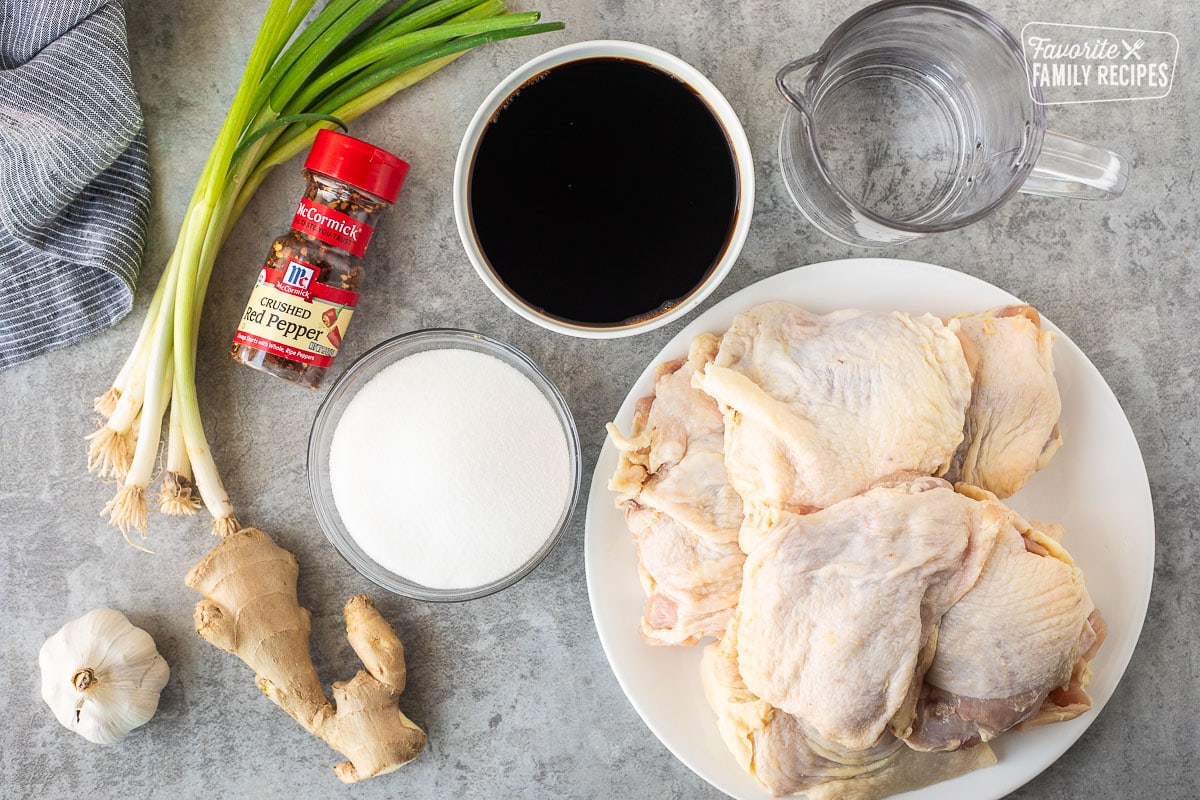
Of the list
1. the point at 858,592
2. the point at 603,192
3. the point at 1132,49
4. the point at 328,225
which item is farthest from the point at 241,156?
the point at 1132,49

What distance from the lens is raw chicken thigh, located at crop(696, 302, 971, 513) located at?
1052 mm

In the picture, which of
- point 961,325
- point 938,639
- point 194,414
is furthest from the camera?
point 194,414

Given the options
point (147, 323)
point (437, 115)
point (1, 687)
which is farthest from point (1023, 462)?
point (1, 687)

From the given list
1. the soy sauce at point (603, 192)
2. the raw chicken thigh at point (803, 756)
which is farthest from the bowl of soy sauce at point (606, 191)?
the raw chicken thigh at point (803, 756)

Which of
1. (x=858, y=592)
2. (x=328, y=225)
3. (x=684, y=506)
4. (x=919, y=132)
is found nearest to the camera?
(x=858, y=592)

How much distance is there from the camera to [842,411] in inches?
42.6

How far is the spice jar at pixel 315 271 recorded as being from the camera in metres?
1.22

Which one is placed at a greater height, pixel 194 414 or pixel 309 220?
pixel 309 220

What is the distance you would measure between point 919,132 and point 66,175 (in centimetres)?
139

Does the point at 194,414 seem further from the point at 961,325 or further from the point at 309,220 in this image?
the point at 961,325

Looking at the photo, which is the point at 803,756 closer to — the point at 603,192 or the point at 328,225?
the point at 603,192

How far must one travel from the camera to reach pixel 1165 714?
141 cm

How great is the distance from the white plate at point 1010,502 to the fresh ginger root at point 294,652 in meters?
0.38

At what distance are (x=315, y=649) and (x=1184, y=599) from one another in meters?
1.52
